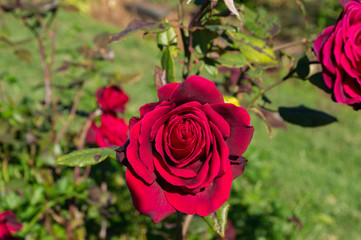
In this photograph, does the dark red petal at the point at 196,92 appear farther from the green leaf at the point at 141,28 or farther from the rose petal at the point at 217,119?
the green leaf at the point at 141,28

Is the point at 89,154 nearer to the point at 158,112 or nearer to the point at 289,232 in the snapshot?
the point at 158,112

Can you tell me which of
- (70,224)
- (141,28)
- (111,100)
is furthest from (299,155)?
(141,28)

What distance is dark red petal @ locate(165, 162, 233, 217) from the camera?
24.4 inches

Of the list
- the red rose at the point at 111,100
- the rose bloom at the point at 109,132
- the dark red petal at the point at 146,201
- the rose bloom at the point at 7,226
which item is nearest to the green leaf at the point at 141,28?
the dark red petal at the point at 146,201

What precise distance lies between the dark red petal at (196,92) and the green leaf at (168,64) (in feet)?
0.51

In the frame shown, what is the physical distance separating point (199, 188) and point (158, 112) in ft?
0.45

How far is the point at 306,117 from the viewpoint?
92cm

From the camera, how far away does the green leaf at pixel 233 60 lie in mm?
832

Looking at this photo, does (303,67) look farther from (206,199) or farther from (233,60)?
(206,199)

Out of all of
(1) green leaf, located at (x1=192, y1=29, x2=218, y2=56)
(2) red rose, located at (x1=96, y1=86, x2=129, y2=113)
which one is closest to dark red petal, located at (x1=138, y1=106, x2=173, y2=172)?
(1) green leaf, located at (x1=192, y1=29, x2=218, y2=56)

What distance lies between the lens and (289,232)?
2102 mm

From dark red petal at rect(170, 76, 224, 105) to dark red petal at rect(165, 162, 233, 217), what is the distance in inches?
4.6

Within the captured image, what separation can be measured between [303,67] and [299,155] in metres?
2.78

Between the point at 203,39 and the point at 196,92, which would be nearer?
the point at 196,92
